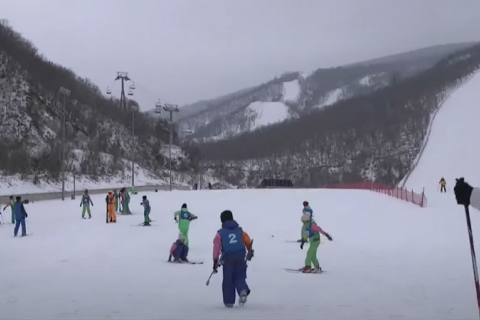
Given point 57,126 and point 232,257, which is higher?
point 57,126

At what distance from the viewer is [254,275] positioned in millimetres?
12906

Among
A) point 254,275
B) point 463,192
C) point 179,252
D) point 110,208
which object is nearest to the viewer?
point 463,192

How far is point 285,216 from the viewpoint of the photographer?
30.1m

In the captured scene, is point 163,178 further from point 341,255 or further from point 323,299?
point 323,299

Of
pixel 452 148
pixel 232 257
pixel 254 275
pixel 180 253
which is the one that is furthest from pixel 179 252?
pixel 452 148

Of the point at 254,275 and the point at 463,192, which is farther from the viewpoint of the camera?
the point at 254,275

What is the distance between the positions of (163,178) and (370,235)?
2914 inches

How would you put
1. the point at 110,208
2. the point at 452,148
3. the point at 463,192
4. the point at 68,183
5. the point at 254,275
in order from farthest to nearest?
the point at 452,148
the point at 68,183
the point at 110,208
the point at 254,275
the point at 463,192

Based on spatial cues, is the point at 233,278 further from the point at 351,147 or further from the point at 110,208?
the point at 351,147

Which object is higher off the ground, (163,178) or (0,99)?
(0,99)

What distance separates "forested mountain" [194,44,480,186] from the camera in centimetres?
15400

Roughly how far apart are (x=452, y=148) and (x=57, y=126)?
50.4 m

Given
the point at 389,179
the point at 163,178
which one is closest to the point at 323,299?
the point at 163,178

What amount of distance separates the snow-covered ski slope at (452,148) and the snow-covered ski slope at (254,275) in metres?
17.8
